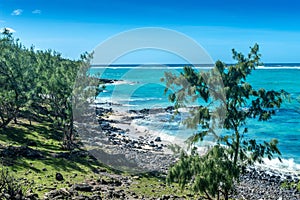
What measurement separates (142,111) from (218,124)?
5808 centimetres

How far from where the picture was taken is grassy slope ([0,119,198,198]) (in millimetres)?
21234

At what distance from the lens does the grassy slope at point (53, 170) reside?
21.2m

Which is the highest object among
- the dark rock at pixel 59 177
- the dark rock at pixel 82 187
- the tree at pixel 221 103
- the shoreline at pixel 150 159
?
the tree at pixel 221 103

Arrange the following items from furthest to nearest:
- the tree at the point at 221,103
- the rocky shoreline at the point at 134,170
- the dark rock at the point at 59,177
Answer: the dark rock at the point at 59,177 → the rocky shoreline at the point at 134,170 → the tree at the point at 221,103

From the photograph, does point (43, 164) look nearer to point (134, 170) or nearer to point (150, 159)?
point (134, 170)

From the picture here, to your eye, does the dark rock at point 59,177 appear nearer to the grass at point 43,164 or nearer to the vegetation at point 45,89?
the grass at point 43,164

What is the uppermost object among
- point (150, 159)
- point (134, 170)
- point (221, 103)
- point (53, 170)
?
point (221, 103)

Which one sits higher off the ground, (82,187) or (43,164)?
(43,164)

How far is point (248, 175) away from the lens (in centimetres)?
3195

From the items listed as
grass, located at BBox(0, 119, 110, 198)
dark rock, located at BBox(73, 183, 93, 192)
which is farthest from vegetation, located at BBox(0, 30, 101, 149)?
dark rock, located at BBox(73, 183, 93, 192)

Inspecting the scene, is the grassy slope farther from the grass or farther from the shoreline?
the shoreline

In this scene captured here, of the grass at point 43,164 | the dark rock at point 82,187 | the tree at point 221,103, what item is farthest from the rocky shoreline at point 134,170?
the tree at point 221,103

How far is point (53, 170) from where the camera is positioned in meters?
23.8

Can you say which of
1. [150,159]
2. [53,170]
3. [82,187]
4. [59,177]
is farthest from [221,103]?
[150,159]
